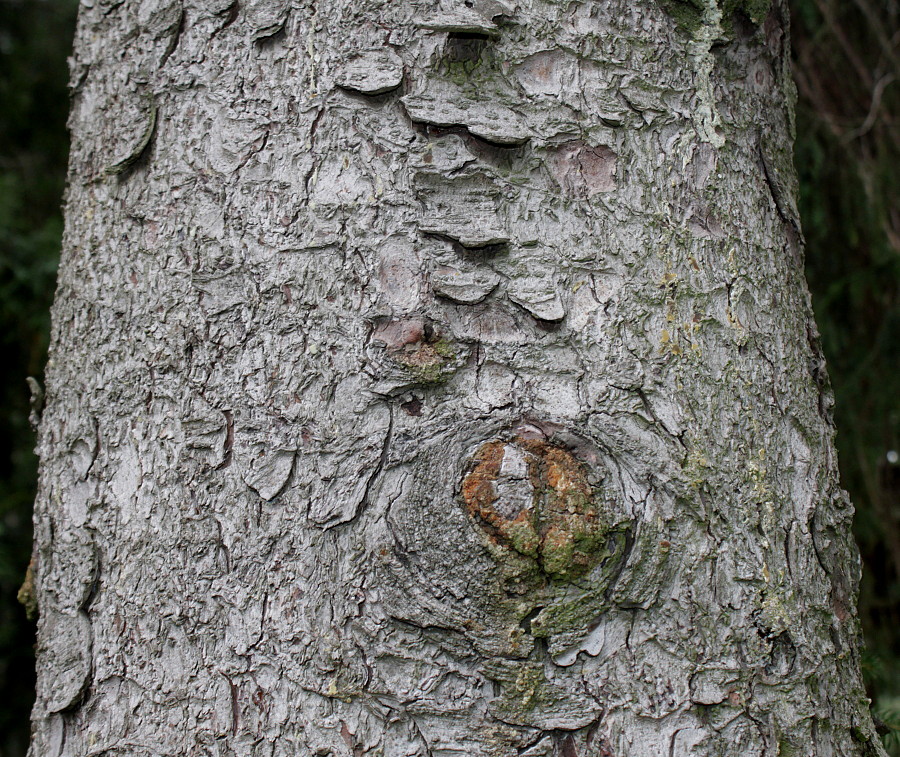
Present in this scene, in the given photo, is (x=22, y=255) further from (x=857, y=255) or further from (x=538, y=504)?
(x=857, y=255)

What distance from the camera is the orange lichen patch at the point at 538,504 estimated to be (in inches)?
31.6

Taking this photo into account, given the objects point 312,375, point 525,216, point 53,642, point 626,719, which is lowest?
point 53,642

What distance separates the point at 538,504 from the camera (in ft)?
2.67

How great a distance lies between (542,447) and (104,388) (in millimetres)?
564

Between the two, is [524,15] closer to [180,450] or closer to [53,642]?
[180,450]

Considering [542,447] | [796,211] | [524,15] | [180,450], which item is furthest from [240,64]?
[796,211]

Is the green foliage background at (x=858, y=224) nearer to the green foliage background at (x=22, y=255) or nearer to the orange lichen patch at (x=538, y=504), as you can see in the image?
the orange lichen patch at (x=538, y=504)

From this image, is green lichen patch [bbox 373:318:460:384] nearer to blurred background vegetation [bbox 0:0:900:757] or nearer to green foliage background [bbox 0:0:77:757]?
blurred background vegetation [bbox 0:0:900:757]

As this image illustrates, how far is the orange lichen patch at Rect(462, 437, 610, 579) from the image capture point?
0.80 m

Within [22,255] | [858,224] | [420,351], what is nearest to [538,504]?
[420,351]

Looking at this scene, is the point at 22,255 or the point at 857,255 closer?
the point at 857,255

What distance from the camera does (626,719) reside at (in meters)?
0.81

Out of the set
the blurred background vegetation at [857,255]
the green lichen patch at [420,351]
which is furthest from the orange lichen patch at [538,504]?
the blurred background vegetation at [857,255]

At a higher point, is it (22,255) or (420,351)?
(420,351)
